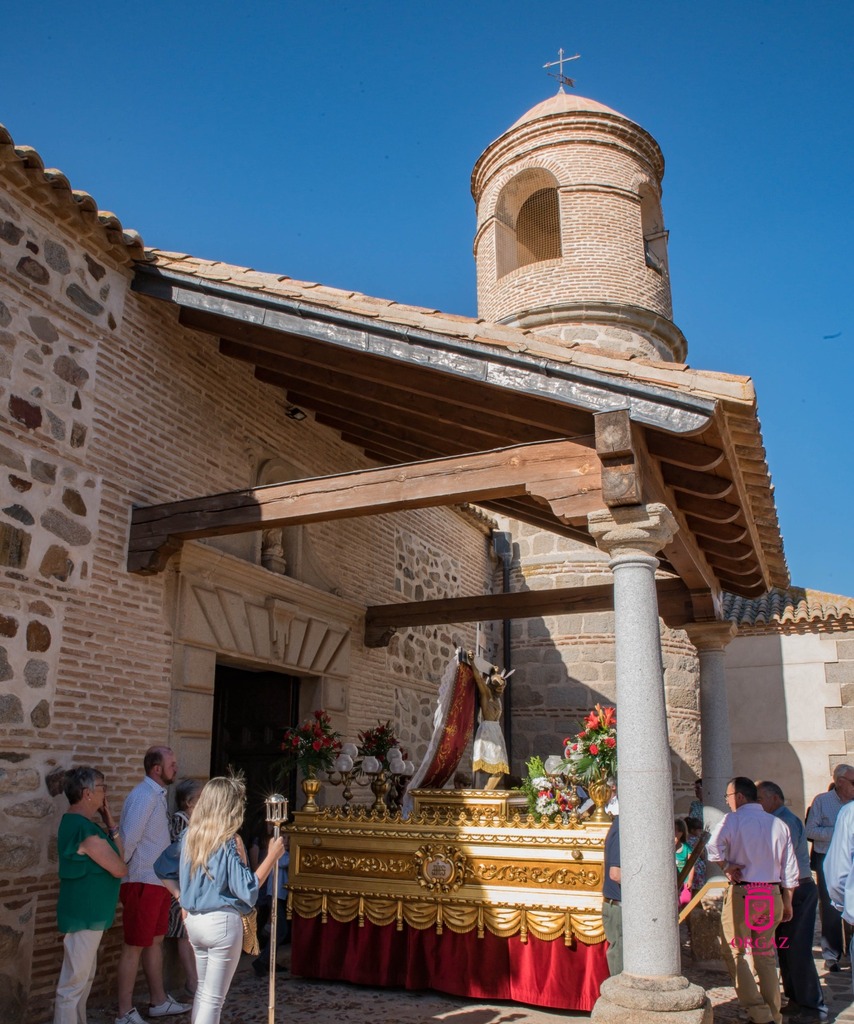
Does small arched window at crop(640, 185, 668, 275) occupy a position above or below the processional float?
above

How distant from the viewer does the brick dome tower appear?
44.2 ft

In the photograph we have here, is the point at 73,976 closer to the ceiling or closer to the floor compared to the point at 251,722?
closer to the floor

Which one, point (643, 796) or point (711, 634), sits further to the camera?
point (711, 634)

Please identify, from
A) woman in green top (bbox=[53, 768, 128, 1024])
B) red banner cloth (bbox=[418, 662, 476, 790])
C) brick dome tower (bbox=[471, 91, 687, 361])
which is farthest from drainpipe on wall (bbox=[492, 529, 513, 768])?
woman in green top (bbox=[53, 768, 128, 1024])

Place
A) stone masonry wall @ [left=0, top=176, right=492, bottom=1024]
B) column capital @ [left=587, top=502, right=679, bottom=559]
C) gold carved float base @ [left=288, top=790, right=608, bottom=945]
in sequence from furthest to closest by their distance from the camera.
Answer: gold carved float base @ [left=288, top=790, right=608, bottom=945] → stone masonry wall @ [left=0, top=176, right=492, bottom=1024] → column capital @ [left=587, top=502, right=679, bottom=559]

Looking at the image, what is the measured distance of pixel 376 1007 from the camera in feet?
18.4

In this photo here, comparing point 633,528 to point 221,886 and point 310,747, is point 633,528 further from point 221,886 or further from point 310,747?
point 310,747

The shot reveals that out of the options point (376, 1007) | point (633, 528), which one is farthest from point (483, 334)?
point (376, 1007)

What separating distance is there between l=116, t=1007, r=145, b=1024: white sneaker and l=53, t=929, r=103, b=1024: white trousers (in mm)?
333

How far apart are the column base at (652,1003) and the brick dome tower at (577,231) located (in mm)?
9840

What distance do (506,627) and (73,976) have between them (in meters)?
9.17

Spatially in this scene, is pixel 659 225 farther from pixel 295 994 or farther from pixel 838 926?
pixel 295 994

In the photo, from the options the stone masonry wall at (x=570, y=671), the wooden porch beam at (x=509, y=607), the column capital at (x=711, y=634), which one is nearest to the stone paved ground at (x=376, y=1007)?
the column capital at (x=711, y=634)

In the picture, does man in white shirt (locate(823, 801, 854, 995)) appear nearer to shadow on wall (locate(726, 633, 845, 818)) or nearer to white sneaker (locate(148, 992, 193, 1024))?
white sneaker (locate(148, 992, 193, 1024))
